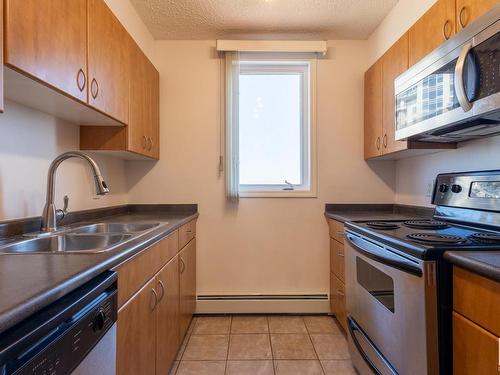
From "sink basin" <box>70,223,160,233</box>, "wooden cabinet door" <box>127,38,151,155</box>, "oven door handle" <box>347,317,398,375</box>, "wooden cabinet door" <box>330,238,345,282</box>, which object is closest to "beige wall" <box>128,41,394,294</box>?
"wooden cabinet door" <box>330,238,345,282</box>

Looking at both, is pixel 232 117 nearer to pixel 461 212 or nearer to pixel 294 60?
pixel 294 60

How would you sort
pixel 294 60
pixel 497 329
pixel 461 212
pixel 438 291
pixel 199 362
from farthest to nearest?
pixel 294 60 < pixel 199 362 < pixel 461 212 < pixel 438 291 < pixel 497 329

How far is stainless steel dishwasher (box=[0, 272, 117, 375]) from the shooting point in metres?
0.54

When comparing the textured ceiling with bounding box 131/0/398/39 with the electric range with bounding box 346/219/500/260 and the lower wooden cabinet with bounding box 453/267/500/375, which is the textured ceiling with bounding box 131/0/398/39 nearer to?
the electric range with bounding box 346/219/500/260

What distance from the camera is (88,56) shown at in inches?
54.6

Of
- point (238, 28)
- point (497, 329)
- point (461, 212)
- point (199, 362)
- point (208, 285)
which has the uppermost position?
point (238, 28)

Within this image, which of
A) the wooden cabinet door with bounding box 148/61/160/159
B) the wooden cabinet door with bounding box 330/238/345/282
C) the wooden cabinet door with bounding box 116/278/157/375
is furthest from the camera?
the wooden cabinet door with bounding box 148/61/160/159

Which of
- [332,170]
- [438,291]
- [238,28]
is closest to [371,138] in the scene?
[332,170]

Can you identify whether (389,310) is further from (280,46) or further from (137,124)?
(280,46)

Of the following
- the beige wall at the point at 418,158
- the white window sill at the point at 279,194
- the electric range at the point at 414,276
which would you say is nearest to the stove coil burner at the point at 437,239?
the electric range at the point at 414,276

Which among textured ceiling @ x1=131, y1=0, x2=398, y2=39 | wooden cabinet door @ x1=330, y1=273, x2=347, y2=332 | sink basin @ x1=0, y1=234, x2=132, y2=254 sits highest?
textured ceiling @ x1=131, y1=0, x2=398, y2=39

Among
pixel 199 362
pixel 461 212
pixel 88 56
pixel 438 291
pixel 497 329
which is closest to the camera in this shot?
pixel 497 329

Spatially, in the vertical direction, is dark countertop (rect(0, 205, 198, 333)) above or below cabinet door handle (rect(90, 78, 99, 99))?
below

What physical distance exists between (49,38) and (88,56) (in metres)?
0.30
